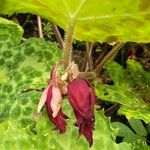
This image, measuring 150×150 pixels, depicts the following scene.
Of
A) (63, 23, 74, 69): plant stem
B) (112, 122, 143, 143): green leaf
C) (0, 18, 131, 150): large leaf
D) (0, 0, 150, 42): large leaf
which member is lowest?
(112, 122, 143, 143): green leaf

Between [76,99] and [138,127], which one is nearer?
[76,99]

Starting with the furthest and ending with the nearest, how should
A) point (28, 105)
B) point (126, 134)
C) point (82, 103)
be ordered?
point (126, 134) < point (28, 105) < point (82, 103)

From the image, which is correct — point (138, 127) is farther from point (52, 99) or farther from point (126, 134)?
point (52, 99)

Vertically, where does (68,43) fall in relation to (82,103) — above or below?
above

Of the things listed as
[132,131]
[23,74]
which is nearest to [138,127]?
[132,131]

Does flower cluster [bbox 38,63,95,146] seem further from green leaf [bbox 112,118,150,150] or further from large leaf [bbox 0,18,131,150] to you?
green leaf [bbox 112,118,150,150]

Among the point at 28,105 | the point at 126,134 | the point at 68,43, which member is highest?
the point at 68,43

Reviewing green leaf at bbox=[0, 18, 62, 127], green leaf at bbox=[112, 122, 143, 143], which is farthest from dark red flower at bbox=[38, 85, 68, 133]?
green leaf at bbox=[112, 122, 143, 143]

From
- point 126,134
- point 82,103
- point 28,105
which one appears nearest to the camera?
point 82,103

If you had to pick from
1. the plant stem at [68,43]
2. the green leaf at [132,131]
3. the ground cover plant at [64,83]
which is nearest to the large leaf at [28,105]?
the ground cover plant at [64,83]
